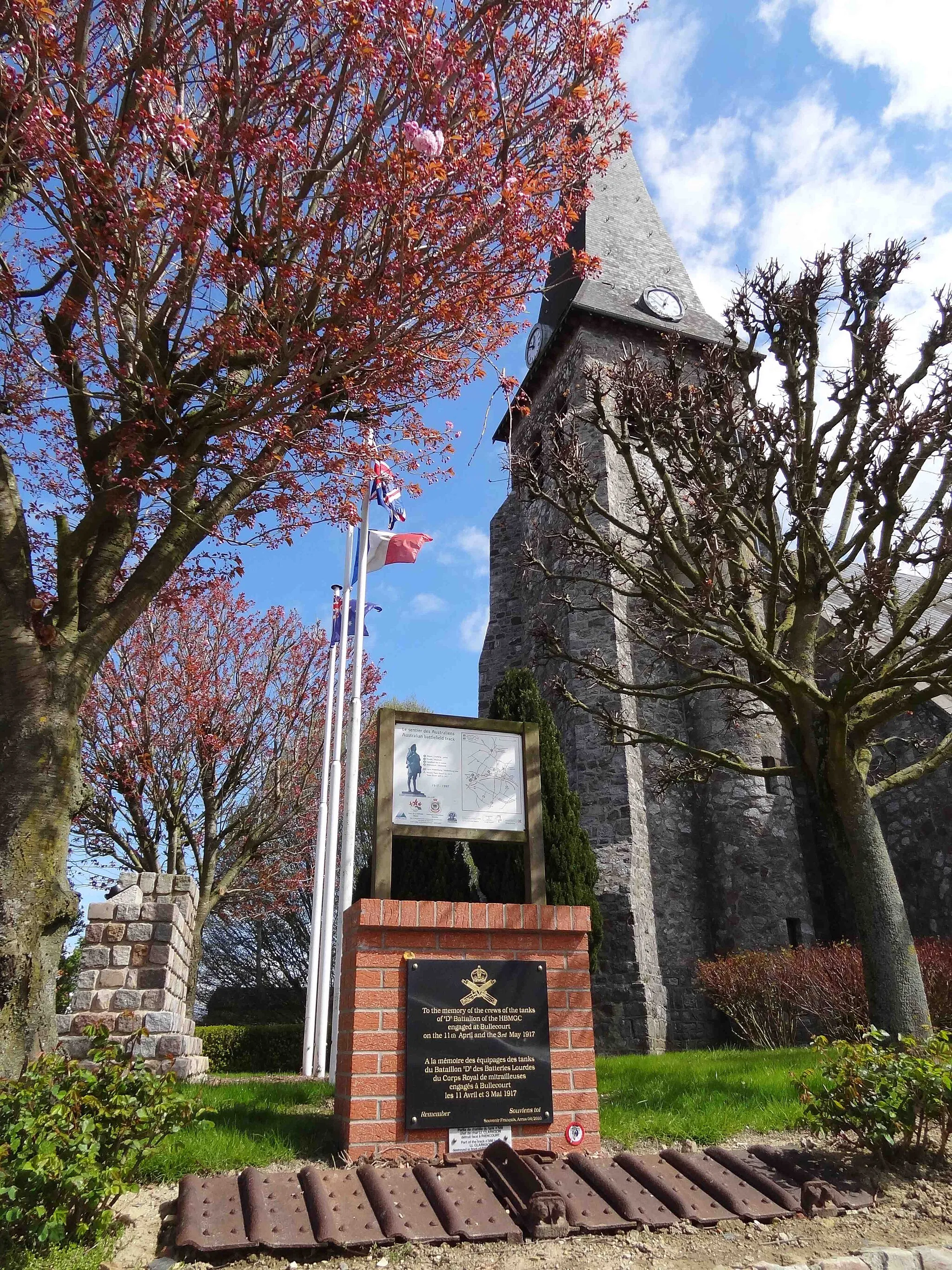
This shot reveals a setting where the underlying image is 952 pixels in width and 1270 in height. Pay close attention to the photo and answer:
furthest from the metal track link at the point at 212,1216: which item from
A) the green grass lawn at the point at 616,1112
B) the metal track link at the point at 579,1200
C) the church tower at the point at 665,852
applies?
the church tower at the point at 665,852

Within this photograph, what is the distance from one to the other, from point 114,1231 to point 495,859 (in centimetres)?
734

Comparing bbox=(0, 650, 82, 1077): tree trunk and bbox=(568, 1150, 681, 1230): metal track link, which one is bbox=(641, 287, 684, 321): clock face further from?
bbox=(568, 1150, 681, 1230): metal track link

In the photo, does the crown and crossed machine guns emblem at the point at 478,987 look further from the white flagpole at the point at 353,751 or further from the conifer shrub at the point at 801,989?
the conifer shrub at the point at 801,989

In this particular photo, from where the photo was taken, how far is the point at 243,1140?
410cm

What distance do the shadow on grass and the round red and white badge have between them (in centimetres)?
120

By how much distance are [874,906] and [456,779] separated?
3.50 metres

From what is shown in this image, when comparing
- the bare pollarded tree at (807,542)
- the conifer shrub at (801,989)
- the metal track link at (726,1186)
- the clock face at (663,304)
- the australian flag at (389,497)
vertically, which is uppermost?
the clock face at (663,304)

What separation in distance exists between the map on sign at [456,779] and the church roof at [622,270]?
14553 millimetres

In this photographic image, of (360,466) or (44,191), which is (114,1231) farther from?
(44,191)

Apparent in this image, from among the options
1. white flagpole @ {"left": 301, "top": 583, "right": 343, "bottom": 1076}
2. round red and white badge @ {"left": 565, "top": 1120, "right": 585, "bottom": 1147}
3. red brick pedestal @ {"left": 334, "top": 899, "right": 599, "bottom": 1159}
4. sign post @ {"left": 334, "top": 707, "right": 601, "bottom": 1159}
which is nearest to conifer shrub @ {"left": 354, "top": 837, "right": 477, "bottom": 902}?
white flagpole @ {"left": 301, "top": 583, "right": 343, "bottom": 1076}

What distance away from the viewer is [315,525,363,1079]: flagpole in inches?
370

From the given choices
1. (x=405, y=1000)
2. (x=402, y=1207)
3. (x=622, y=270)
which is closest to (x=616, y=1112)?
(x=405, y=1000)

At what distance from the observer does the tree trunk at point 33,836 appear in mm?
3947

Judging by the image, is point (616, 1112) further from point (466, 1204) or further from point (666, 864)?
point (666, 864)
